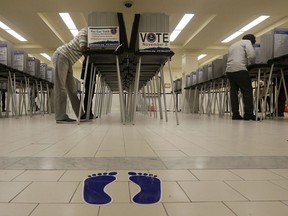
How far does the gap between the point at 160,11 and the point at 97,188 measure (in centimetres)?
673

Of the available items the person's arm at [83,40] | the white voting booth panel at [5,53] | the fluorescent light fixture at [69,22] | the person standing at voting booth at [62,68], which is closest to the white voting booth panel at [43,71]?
the fluorescent light fixture at [69,22]

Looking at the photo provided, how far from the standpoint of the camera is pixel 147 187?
843 mm

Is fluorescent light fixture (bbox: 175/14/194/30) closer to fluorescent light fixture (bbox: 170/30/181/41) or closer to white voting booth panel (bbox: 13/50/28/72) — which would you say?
fluorescent light fixture (bbox: 170/30/181/41)

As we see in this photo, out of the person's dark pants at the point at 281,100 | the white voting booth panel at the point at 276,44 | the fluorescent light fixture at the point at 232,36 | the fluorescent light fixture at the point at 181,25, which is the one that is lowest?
the person's dark pants at the point at 281,100

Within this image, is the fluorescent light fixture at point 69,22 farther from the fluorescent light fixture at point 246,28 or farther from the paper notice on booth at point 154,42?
the paper notice on booth at point 154,42

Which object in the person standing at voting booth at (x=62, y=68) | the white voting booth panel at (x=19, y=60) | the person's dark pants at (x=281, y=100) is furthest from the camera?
the person's dark pants at (x=281, y=100)

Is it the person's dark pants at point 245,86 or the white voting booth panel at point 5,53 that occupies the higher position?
the white voting booth panel at point 5,53

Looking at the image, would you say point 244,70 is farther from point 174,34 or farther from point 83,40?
point 174,34

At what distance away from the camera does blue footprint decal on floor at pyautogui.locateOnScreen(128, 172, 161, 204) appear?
0.75 metres

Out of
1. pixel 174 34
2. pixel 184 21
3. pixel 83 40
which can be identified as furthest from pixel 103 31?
pixel 174 34

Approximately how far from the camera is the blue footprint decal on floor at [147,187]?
0.75m

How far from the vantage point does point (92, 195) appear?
30.4 inches

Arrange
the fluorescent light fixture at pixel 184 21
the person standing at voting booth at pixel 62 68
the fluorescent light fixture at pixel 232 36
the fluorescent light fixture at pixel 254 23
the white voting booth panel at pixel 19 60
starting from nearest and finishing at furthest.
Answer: the person standing at voting booth at pixel 62 68 < the white voting booth panel at pixel 19 60 < the fluorescent light fixture at pixel 184 21 < the fluorescent light fixture at pixel 254 23 < the fluorescent light fixture at pixel 232 36

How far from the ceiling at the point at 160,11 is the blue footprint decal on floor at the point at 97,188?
604cm
